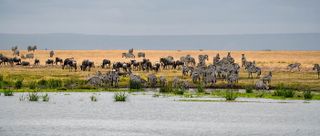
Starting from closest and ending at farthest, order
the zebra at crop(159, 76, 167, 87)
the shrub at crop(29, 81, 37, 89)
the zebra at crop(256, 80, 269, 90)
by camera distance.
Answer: the zebra at crop(256, 80, 269, 90), the shrub at crop(29, 81, 37, 89), the zebra at crop(159, 76, 167, 87)

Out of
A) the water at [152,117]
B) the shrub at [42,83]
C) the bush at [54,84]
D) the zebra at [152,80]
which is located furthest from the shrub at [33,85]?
the zebra at [152,80]

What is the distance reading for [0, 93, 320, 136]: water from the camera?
2514cm

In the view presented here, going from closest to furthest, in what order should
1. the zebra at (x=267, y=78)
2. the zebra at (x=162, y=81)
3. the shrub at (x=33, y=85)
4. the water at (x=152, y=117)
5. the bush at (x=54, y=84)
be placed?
the water at (x=152, y=117) < the shrub at (x=33, y=85) < the bush at (x=54, y=84) < the zebra at (x=267, y=78) < the zebra at (x=162, y=81)

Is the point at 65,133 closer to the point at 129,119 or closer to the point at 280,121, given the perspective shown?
the point at 129,119

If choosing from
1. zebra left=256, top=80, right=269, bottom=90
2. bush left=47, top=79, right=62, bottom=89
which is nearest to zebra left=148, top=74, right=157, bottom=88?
bush left=47, top=79, right=62, bottom=89

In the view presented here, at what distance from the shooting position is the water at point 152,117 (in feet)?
82.5

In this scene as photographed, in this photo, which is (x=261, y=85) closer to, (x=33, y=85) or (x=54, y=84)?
(x=54, y=84)

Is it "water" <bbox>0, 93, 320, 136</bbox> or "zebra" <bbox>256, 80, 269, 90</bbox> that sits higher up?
"zebra" <bbox>256, 80, 269, 90</bbox>

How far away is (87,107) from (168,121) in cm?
667

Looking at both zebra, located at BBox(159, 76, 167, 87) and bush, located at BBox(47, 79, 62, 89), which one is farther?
zebra, located at BBox(159, 76, 167, 87)

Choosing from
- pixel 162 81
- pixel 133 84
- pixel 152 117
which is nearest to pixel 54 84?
pixel 133 84

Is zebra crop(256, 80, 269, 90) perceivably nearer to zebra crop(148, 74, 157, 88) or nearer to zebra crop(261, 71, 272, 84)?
zebra crop(261, 71, 272, 84)

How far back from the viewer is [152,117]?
29.8m

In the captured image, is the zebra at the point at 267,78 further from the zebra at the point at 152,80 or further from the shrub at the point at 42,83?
the shrub at the point at 42,83
